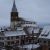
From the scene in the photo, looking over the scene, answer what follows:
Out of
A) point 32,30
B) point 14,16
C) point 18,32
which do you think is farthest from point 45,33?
point 14,16

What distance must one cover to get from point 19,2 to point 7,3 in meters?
0.19

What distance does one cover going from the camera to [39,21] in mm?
2486

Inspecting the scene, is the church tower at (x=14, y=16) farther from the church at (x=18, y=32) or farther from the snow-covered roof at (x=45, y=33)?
the snow-covered roof at (x=45, y=33)

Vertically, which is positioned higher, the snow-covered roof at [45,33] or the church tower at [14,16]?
the church tower at [14,16]

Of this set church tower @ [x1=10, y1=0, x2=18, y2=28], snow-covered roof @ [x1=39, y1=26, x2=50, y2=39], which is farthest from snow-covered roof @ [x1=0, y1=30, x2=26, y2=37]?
snow-covered roof @ [x1=39, y1=26, x2=50, y2=39]

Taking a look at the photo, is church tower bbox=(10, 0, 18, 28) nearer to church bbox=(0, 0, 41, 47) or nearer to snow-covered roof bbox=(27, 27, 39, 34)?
church bbox=(0, 0, 41, 47)

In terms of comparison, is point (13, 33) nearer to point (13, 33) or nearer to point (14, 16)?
point (13, 33)

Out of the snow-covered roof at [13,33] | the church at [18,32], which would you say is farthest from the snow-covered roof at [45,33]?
the snow-covered roof at [13,33]

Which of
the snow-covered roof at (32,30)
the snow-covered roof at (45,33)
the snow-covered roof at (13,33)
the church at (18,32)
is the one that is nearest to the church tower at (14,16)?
the church at (18,32)

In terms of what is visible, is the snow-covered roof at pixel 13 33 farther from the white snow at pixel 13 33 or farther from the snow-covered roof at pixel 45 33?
the snow-covered roof at pixel 45 33

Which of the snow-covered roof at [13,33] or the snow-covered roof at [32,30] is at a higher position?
the snow-covered roof at [32,30]

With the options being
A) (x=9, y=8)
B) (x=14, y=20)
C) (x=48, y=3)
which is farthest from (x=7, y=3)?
(x=48, y=3)

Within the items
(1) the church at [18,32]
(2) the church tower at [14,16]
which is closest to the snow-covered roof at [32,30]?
(1) the church at [18,32]

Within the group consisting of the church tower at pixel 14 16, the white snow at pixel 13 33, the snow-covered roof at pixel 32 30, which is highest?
the church tower at pixel 14 16
